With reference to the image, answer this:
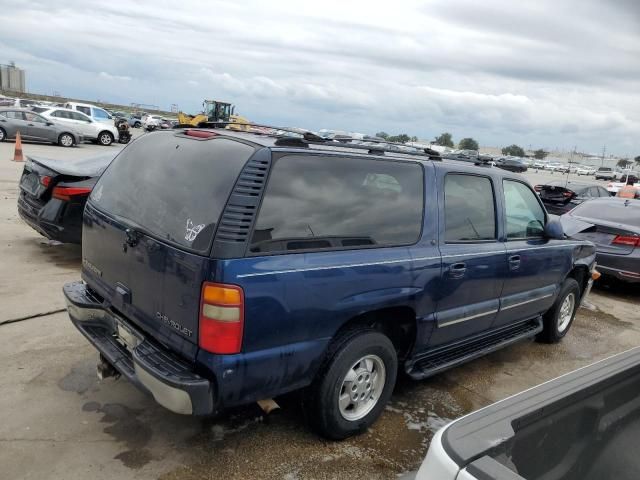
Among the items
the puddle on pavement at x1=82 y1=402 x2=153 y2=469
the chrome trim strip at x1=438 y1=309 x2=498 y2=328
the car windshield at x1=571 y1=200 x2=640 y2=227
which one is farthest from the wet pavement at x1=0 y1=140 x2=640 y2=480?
the car windshield at x1=571 y1=200 x2=640 y2=227

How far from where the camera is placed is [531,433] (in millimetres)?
1758

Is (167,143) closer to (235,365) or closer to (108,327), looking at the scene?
(108,327)

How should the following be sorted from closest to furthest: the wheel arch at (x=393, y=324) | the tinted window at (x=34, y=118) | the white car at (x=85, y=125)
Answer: the wheel arch at (x=393, y=324), the tinted window at (x=34, y=118), the white car at (x=85, y=125)

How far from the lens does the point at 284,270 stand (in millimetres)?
2684

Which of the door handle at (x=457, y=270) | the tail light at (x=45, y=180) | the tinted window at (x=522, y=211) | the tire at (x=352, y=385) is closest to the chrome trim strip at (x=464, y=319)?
the door handle at (x=457, y=270)

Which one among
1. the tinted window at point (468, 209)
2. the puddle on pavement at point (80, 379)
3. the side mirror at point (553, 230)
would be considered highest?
the tinted window at point (468, 209)

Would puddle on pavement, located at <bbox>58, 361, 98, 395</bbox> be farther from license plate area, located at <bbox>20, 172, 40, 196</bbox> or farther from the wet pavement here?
license plate area, located at <bbox>20, 172, 40, 196</bbox>

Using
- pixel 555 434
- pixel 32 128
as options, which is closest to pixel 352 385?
pixel 555 434

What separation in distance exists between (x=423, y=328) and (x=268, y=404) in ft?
3.86

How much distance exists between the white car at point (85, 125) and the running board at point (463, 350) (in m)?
23.7

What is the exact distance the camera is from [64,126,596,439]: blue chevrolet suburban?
→ 2.61 m

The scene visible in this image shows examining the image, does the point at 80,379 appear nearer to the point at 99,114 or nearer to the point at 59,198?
the point at 59,198

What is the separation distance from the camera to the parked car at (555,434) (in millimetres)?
1484

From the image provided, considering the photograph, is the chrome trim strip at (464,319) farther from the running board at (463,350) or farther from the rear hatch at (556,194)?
the rear hatch at (556,194)
